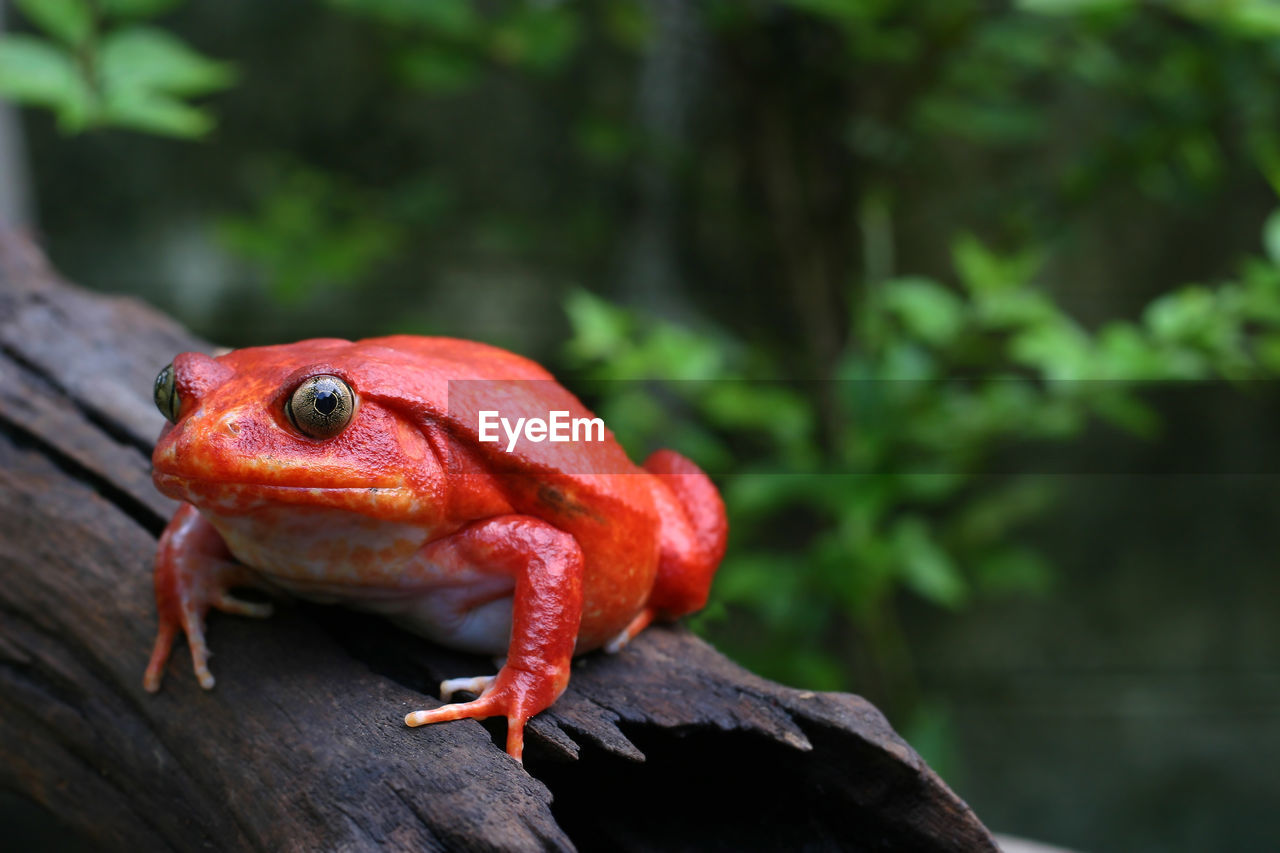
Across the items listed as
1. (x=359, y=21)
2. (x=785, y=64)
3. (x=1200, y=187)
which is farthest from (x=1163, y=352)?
(x=359, y=21)

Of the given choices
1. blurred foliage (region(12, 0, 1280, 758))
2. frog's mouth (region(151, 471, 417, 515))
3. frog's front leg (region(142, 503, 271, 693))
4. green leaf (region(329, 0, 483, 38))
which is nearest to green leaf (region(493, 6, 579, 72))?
blurred foliage (region(12, 0, 1280, 758))

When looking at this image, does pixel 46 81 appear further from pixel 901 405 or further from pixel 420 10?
pixel 901 405

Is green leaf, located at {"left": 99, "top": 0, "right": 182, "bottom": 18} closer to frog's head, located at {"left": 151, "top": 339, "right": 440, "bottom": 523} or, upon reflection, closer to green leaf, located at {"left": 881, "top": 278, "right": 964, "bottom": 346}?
frog's head, located at {"left": 151, "top": 339, "right": 440, "bottom": 523}

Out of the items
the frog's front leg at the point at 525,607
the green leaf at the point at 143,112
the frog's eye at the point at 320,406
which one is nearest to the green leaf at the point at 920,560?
the frog's front leg at the point at 525,607

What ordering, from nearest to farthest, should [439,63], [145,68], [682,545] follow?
1. [682,545]
2. [145,68]
3. [439,63]

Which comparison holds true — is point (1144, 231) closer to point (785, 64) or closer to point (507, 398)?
point (785, 64)

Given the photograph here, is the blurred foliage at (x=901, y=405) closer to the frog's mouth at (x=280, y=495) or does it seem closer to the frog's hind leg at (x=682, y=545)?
the frog's hind leg at (x=682, y=545)
